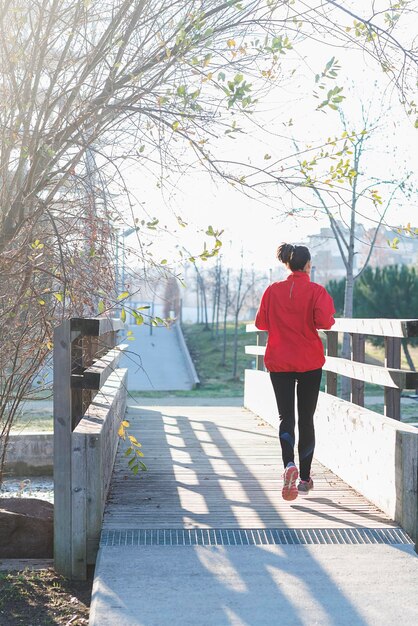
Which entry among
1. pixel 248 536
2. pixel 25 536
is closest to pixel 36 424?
pixel 25 536

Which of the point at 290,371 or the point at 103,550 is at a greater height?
the point at 290,371

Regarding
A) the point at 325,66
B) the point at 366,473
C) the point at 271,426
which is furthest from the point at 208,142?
the point at 271,426

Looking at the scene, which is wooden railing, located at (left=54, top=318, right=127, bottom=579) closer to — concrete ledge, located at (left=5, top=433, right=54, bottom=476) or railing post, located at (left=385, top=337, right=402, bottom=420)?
railing post, located at (left=385, top=337, right=402, bottom=420)

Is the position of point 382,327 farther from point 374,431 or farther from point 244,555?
point 244,555

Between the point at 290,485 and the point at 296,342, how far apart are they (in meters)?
0.91

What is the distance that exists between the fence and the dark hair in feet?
1.99

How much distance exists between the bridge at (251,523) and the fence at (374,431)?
1cm

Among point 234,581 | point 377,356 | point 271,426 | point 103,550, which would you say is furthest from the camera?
point 377,356

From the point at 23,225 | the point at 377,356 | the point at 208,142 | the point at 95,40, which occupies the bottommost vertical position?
the point at 377,356

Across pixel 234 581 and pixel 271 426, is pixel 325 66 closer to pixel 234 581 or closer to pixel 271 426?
pixel 234 581

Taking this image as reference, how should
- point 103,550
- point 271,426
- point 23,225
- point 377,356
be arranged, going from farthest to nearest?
point 377,356
point 271,426
point 23,225
point 103,550

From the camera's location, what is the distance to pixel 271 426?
9.48m

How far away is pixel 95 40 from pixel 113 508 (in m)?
3.32

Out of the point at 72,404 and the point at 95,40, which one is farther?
the point at 95,40
